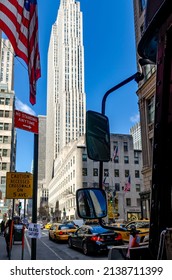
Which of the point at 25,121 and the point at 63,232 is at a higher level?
the point at 25,121

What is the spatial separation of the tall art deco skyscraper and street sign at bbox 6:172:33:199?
424 ft

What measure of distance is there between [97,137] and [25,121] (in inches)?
167

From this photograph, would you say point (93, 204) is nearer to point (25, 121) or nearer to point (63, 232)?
point (25, 121)

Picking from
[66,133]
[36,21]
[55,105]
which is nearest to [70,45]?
[55,105]

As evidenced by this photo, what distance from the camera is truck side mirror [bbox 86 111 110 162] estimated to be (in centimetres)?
278

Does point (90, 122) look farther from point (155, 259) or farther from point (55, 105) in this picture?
point (55, 105)

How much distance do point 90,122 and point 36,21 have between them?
662 cm

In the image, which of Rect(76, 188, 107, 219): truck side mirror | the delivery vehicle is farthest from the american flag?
Rect(76, 188, 107, 219): truck side mirror

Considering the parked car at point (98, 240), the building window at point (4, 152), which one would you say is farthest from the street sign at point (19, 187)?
the building window at point (4, 152)

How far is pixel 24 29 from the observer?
7.78 meters

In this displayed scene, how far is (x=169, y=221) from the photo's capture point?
2.25 m

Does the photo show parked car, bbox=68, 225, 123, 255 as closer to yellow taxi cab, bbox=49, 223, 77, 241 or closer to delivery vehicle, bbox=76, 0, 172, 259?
yellow taxi cab, bbox=49, 223, 77, 241

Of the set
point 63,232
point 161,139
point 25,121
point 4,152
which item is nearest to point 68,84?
point 4,152

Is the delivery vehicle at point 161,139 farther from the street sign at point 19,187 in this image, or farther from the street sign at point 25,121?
the street sign at point 19,187
